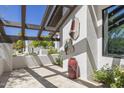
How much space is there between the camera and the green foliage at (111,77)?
4020 mm

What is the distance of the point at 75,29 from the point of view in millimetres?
6293

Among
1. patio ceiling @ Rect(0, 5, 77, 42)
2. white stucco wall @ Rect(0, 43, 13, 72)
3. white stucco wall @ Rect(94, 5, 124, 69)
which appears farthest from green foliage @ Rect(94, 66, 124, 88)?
white stucco wall @ Rect(0, 43, 13, 72)

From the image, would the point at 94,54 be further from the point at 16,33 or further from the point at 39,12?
the point at 16,33

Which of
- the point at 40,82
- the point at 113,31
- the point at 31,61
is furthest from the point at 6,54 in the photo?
the point at 113,31

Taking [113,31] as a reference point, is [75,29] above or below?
above

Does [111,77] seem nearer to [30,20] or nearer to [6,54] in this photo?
[30,20]

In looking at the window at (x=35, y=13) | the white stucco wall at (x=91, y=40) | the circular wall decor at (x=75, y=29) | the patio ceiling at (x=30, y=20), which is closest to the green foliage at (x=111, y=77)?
the white stucco wall at (x=91, y=40)

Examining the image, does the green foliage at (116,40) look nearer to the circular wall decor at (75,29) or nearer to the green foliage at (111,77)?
the green foliage at (111,77)

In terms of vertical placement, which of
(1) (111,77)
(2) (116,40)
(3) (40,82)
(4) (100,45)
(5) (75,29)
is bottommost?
(3) (40,82)

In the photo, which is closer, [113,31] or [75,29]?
[113,31]

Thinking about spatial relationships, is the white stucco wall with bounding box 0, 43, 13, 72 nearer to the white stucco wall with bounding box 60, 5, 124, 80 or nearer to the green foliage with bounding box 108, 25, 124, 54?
the white stucco wall with bounding box 60, 5, 124, 80

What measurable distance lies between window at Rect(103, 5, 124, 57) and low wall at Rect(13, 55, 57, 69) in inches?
246

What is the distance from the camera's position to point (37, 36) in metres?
10.1

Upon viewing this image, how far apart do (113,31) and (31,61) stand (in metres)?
6.79
